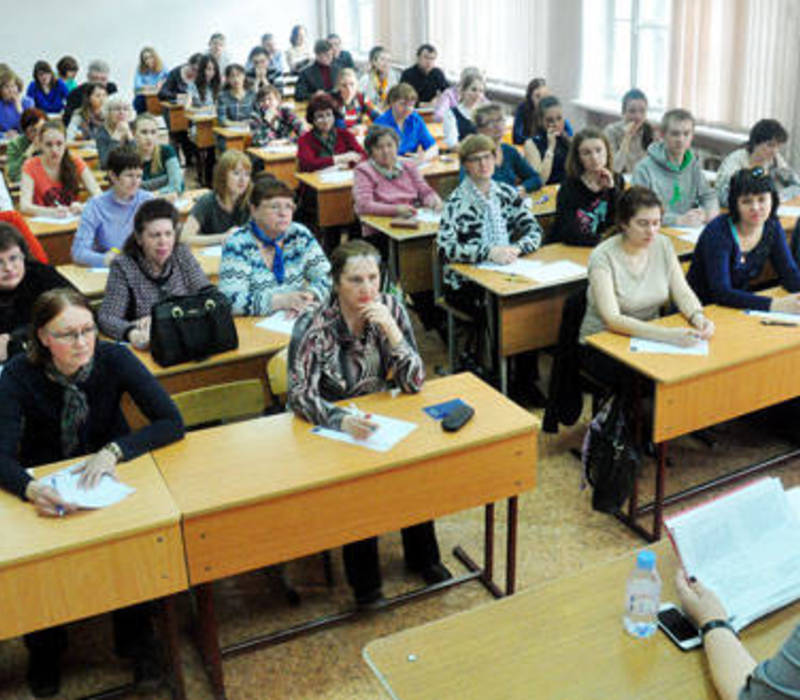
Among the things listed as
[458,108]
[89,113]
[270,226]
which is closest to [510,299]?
[270,226]

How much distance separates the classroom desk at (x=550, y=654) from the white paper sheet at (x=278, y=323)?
2.06 m

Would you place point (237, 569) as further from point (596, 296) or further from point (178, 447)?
point (596, 296)

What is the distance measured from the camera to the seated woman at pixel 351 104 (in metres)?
8.95

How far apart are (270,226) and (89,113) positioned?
16.1 ft

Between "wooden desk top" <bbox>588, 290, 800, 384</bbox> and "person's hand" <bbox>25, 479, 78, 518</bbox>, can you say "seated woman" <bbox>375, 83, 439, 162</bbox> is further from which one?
"person's hand" <bbox>25, 479, 78, 518</bbox>

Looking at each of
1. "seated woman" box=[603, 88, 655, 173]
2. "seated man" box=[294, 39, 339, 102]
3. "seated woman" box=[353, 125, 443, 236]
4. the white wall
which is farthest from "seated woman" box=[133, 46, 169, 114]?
"seated woman" box=[603, 88, 655, 173]

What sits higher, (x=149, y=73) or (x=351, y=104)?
(x=149, y=73)

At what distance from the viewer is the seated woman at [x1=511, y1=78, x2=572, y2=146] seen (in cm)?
728

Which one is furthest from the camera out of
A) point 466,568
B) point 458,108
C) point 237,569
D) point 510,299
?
point 458,108

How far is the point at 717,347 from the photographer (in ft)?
11.8

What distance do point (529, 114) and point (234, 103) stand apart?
3.41 metres

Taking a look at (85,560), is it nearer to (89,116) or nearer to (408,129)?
(408,129)

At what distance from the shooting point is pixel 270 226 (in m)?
4.16

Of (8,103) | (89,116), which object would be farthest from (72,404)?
(8,103)
